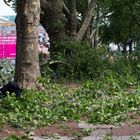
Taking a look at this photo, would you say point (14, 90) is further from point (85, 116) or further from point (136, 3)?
point (136, 3)

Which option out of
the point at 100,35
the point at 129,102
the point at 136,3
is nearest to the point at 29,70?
the point at 129,102

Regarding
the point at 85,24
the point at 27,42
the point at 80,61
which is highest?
the point at 85,24

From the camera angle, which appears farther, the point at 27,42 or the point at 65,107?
the point at 27,42

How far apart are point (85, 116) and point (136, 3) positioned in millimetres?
16953

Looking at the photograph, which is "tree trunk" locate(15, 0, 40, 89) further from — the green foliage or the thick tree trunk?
the thick tree trunk

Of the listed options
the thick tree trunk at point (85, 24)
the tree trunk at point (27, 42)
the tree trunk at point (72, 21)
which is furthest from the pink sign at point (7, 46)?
the tree trunk at point (27, 42)

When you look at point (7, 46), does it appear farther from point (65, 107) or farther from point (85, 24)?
point (65, 107)

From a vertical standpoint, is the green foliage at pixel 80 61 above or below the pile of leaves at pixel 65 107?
above

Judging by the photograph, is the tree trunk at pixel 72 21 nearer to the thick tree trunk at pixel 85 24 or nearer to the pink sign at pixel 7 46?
the thick tree trunk at pixel 85 24

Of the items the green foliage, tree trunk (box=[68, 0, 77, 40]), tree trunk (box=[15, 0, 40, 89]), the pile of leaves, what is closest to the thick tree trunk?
tree trunk (box=[68, 0, 77, 40])

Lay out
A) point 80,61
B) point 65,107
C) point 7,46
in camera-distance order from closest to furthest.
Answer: point 65,107
point 80,61
point 7,46

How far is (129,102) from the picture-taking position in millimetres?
11156

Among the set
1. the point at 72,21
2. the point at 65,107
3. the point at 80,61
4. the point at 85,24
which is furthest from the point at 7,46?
the point at 65,107

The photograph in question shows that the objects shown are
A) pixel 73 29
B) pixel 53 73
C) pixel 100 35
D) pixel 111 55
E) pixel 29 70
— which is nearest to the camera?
pixel 29 70
